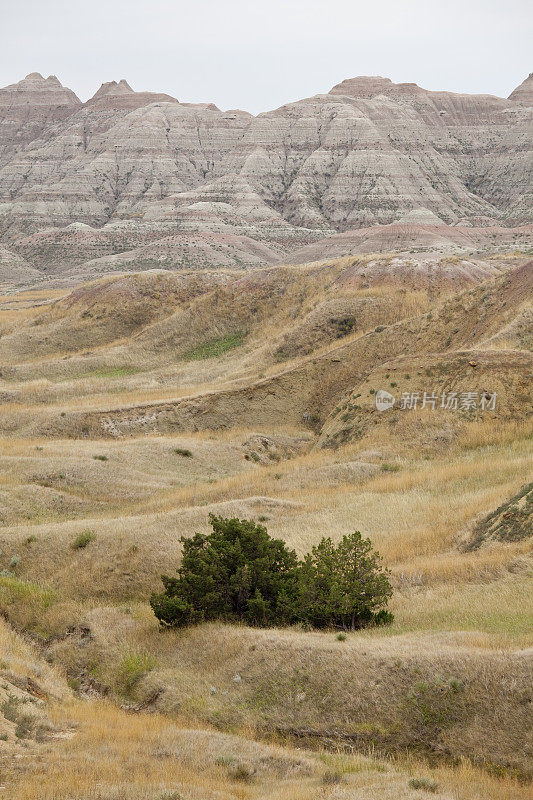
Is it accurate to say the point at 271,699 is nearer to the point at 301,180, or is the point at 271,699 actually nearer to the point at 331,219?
the point at 331,219

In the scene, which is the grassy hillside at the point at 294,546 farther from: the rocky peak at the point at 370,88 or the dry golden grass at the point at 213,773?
the rocky peak at the point at 370,88

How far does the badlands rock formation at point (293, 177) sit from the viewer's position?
142625 mm

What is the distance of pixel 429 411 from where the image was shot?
3100cm

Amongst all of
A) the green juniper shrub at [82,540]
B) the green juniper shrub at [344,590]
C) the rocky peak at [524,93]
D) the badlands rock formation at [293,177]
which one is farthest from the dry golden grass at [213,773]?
the rocky peak at [524,93]

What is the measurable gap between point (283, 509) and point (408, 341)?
2030 centimetres

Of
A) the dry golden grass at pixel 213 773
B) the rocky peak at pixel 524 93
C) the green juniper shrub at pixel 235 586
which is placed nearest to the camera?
the dry golden grass at pixel 213 773

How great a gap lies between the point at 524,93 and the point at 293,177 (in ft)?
204

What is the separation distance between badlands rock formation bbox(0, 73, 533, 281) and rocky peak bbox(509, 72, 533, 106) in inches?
22.9

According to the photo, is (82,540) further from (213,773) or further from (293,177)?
(293,177)

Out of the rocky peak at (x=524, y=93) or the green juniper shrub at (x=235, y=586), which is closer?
the green juniper shrub at (x=235, y=586)

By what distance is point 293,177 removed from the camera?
165 metres

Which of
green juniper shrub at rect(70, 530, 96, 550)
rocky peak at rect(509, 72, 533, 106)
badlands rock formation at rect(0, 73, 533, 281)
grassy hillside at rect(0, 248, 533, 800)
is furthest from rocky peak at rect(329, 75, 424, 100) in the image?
green juniper shrub at rect(70, 530, 96, 550)

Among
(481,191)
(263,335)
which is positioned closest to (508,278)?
(263,335)

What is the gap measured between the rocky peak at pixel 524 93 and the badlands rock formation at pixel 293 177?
58 centimetres
